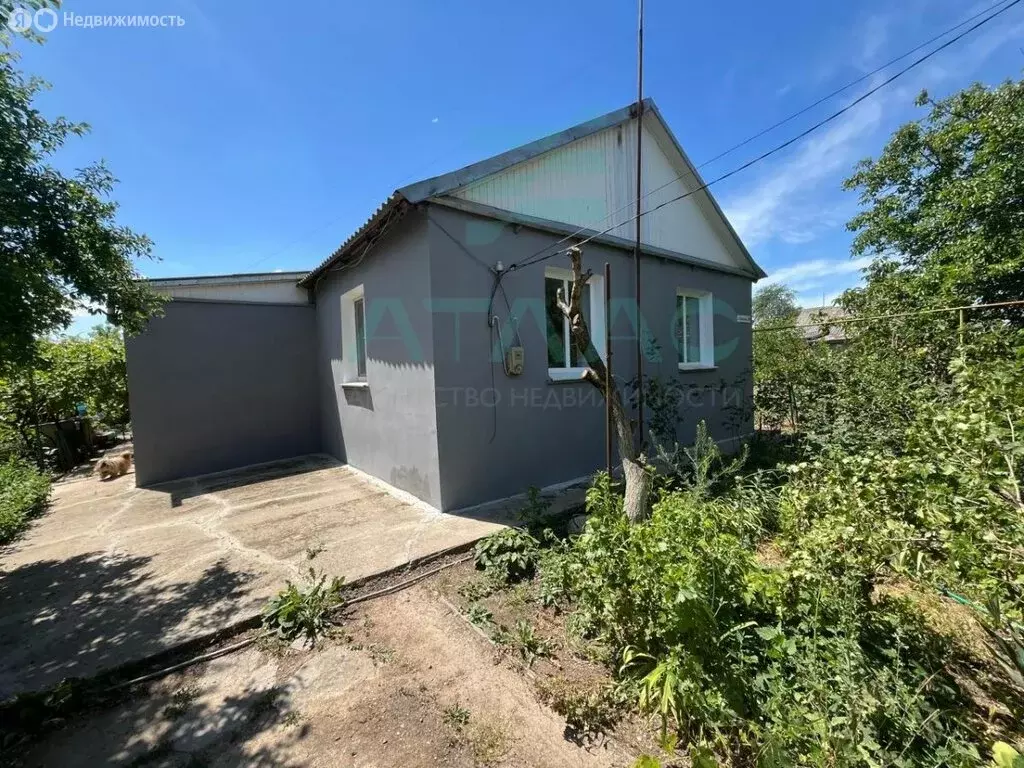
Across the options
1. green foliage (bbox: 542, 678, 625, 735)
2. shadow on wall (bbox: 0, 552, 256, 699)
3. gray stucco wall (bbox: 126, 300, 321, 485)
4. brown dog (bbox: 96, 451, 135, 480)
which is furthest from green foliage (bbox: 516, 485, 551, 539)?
brown dog (bbox: 96, 451, 135, 480)

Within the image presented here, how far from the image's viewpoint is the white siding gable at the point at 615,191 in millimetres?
5305

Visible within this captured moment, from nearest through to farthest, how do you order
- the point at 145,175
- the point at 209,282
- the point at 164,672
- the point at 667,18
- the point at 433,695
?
1. the point at 433,695
2. the point at 164,672
3. the point at 667,18
4. the point at 145,175
5. the point at 209,282

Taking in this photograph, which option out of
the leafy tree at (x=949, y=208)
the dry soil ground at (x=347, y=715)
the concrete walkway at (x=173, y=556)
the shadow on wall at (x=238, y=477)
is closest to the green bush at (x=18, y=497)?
the concrete walkway at (x=173, y=556)

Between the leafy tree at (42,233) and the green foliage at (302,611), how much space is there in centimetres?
336

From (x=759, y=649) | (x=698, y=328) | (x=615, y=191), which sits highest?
(x=615, y=191)

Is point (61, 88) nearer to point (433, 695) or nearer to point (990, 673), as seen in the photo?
point (433, 695)

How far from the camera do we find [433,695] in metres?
2.33

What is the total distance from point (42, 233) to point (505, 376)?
189 inches

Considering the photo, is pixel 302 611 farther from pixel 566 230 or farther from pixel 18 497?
pixel 18 497

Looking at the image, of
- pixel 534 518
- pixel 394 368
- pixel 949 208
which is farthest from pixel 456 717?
pixel 949 208

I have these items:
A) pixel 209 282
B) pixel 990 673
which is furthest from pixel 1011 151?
pixel 209 282

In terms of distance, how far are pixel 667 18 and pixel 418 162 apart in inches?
145

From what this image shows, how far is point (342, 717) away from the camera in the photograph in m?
2.18

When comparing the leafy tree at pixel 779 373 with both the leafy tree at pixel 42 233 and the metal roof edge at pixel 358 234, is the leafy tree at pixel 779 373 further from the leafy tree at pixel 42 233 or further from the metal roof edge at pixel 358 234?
the leafy tree at pixel 42 233
